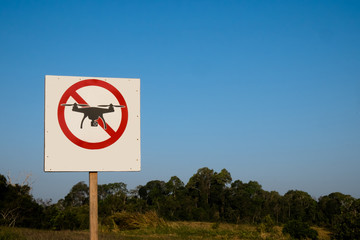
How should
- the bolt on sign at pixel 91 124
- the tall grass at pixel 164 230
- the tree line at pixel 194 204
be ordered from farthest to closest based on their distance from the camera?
the tree line at pixel 194 204, the tall grass at pixel 164 230, the bolt on sign at pixel 91 124

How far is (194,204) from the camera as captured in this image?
5441 centimetres

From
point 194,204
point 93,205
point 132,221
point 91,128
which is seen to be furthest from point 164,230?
point 194,204

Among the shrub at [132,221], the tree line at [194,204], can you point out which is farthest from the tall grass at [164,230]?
the tree line at [194,204]

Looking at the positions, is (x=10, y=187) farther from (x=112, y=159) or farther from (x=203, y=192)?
(x=203, y=192)

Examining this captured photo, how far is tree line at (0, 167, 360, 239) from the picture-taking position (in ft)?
86.8

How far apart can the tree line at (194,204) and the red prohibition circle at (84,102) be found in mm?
19283

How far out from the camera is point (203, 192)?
188 ft

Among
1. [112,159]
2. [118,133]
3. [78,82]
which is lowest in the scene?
[112,159]

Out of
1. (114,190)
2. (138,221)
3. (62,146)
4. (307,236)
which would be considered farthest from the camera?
(114,190)

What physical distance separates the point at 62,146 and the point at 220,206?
52659mm

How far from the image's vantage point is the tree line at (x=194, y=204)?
86.8 ft

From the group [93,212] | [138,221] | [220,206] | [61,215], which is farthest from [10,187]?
[220,206]

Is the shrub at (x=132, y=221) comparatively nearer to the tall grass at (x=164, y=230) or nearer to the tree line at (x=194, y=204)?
the tall grass at (x=164, y=230)

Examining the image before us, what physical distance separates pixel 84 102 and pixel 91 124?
0.94 ft
